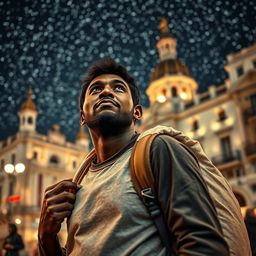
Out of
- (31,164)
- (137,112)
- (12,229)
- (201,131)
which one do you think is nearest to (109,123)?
(137,112)

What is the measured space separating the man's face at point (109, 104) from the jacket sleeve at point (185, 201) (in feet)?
1.53

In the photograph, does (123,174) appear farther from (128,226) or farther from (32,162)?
(32,162)

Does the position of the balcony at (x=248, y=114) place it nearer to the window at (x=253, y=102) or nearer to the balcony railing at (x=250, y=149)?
the window at (x=253, y=102)

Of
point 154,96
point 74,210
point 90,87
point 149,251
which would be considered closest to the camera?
point 149,251

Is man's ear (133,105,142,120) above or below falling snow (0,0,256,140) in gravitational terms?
below

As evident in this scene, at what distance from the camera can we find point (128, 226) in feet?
5.38

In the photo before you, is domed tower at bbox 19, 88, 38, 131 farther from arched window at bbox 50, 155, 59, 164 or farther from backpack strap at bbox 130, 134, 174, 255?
backpack strap at bbox 130, 134, 174, 255

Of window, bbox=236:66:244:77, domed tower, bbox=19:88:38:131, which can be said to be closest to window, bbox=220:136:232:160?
window, bbox=236:66:244:77

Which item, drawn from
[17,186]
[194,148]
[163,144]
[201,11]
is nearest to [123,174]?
[163,144]

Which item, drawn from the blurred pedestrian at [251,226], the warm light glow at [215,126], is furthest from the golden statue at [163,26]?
the blurred pedestrian at [251,226]

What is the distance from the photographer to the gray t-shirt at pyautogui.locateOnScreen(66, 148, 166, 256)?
160 centimetres

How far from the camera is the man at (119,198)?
1.49 meters

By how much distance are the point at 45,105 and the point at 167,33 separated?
63.4 ft

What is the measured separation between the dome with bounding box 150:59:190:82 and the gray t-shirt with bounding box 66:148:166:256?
3900 centimetres
